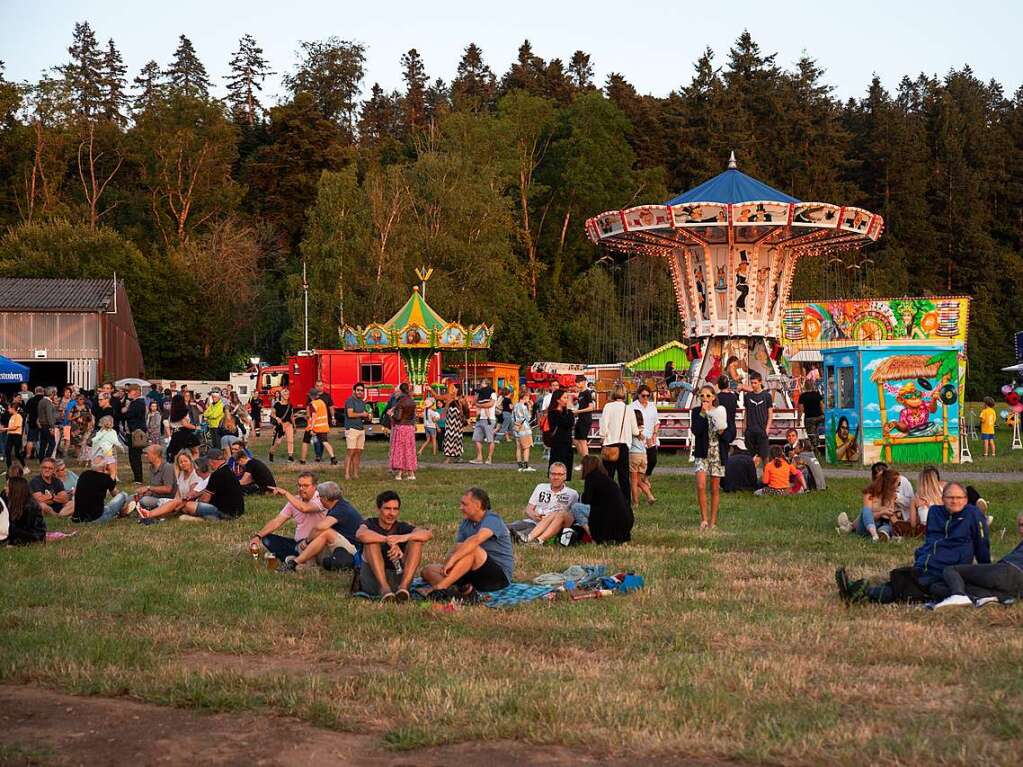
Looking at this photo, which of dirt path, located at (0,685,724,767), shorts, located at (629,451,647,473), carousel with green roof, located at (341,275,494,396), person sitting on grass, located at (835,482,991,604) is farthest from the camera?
carousel with green roof, located at (341,275,494,396)

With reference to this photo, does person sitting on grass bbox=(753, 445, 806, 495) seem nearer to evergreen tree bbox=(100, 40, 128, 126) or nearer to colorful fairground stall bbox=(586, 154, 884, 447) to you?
colorful fairground stall bbox=(586, 154, 884, 447)

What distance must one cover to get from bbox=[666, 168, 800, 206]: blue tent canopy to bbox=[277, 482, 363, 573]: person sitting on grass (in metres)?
20.2

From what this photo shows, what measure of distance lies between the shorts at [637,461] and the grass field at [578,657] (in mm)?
4038

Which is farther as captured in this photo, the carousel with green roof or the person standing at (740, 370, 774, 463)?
the carousel with green roof

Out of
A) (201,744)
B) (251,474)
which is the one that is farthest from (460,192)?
(201,744)

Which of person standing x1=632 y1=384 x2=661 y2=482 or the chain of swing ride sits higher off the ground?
the chain of swing ride

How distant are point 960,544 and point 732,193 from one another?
73.2 ft

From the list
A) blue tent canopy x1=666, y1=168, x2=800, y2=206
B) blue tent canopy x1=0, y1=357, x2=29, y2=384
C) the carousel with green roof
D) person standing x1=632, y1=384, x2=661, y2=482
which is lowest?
person standing x1=632, y1=384, x2=661, y2=482

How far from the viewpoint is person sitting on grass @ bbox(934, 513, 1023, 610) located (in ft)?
29.7

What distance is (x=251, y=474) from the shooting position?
18.1 meters

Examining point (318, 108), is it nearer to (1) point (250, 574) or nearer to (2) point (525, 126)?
(2) point (525, 126)

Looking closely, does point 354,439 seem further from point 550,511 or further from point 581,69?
point 581,69

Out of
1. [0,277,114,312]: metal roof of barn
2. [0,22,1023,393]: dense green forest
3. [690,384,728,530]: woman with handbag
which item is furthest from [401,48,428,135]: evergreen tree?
[690,384,728,530]: woman with handbag

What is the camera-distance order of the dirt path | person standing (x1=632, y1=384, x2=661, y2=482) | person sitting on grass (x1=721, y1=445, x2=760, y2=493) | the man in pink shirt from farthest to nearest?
person sitting on grass (x1=721, y1=445, x2=760, y2=493) → person standing (x1=632, y1=384, x2=661, y2=482) → the man in pink shirt → the dirt path
